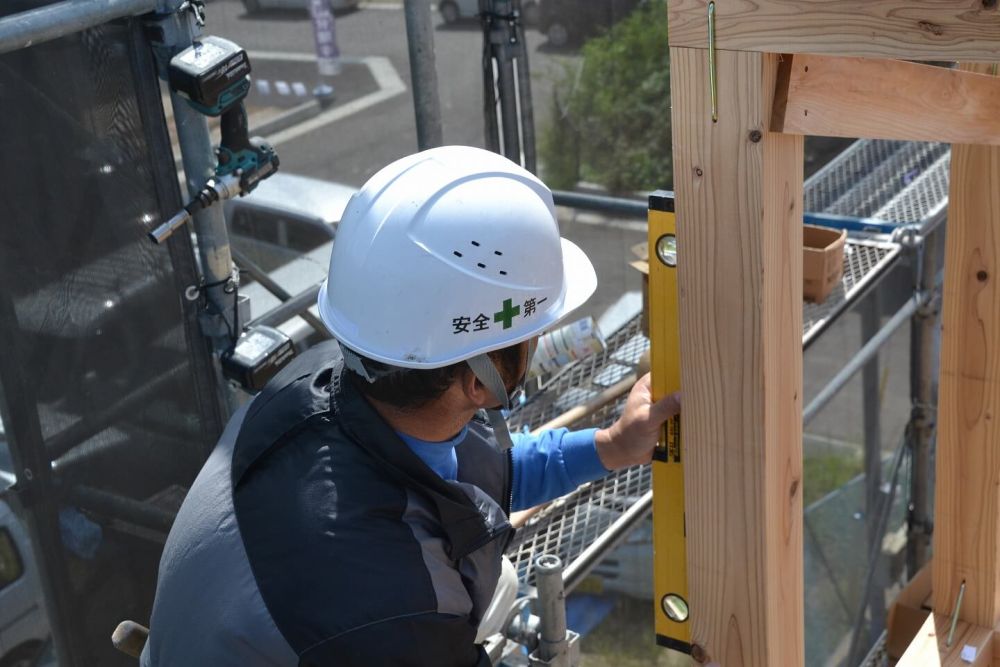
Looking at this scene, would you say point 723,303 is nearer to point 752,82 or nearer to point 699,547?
point 752,82

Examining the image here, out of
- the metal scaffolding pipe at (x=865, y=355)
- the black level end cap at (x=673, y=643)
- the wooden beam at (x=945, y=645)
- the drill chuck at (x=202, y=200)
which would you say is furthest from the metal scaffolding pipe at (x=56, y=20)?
the metal scaffolding pipe at (x=865, y=355)

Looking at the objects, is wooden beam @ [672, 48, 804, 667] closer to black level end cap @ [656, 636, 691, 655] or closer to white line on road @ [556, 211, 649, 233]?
black level end cap @ [656, 636, 691, 655]

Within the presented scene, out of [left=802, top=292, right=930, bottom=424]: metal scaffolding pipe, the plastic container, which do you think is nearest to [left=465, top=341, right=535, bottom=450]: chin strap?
the plastic container

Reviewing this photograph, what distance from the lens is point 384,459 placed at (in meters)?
1.73

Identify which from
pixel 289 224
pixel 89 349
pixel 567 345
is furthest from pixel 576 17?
pixel 89 349

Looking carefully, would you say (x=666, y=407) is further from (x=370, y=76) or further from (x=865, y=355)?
(x=865, y=355)

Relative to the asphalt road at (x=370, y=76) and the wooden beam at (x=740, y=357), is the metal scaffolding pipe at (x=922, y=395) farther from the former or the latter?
the wooden beam at (x=740, y=357)

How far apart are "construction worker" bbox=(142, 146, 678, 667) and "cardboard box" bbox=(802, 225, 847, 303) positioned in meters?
1.87

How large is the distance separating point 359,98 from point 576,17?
0.94 m

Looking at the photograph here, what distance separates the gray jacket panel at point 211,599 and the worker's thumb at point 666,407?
715 millimetres

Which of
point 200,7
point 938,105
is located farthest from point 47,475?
point 938,105

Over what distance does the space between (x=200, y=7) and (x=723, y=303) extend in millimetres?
1392

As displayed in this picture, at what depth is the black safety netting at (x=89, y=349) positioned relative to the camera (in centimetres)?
229

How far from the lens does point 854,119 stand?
1568mm
